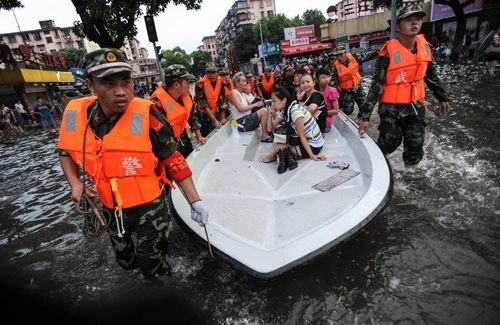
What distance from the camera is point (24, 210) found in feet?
16.2

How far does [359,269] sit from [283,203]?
34.0 inches

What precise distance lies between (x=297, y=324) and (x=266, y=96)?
838 centimetres

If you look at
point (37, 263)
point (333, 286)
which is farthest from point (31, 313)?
point (333, 286)

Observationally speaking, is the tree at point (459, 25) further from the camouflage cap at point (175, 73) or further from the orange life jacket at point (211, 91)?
the camouflage cap at point (175, 73)

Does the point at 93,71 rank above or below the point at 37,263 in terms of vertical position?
above

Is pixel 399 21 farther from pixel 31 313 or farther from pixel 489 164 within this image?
pixel 31 313

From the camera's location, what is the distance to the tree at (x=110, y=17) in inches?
278

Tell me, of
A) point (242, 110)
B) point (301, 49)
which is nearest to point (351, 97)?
point (242, 110)

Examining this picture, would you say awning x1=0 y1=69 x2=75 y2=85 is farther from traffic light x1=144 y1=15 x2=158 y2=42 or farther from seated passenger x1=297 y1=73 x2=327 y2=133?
seated passenger x1=297 y1=73 x2=327 y2=133

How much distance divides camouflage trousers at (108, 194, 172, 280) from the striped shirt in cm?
213

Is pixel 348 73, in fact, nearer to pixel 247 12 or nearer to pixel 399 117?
pixel 399 117

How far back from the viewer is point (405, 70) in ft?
10.4

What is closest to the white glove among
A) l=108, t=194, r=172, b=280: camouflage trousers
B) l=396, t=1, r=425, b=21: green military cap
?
l=108, t=194, r=172, b=280: camouflage trousers

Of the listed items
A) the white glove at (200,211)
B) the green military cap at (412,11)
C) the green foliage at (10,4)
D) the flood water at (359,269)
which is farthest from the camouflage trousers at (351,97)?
the green foliage at (10,4)
